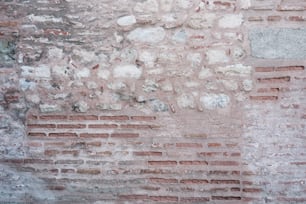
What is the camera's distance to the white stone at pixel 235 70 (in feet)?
11.7

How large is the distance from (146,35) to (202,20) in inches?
17.3

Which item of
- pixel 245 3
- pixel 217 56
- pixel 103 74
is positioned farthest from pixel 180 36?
pixel 103 74

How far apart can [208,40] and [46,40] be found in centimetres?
125

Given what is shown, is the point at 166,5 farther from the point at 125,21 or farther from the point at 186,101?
the point at 186,101

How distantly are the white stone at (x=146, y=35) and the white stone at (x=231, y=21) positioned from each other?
0.45 meters

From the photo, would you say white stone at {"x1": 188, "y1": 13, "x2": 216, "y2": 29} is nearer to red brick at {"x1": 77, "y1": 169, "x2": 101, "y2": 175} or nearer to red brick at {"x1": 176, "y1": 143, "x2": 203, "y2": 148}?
red brick at {"x1": 176, "y1": 143, "x2": 203, "y2": 148}

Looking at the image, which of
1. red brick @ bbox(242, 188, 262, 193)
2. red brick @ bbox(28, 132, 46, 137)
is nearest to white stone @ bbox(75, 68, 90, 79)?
red brick @ bbox(28, 132, 46, 137)

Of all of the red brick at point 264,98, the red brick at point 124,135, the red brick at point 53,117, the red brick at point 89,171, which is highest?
the red brick at point 264,98

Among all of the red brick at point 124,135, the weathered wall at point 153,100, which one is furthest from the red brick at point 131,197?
the red brick at point 124,135

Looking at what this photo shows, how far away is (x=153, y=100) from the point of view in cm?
362

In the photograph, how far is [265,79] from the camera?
3.54m

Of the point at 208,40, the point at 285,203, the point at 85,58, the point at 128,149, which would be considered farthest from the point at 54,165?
the point at 285,203

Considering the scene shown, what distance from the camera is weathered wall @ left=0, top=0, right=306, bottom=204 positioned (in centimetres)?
355

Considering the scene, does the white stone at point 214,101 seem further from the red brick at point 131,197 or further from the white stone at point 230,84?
the red brick at point 131,197
